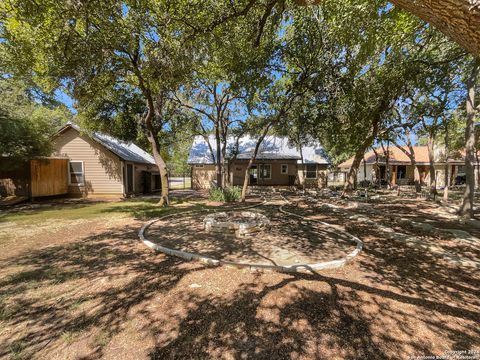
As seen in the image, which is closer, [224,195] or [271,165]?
[224,195]

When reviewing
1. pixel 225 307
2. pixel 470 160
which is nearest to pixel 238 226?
pixel 225 307

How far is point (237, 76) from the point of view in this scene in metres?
9.62

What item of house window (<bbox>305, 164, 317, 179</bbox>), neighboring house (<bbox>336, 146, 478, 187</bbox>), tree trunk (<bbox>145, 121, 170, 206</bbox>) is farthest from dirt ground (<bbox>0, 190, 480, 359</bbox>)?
neighboring house (<bbox>336, 146, 478, 187</bbox>)

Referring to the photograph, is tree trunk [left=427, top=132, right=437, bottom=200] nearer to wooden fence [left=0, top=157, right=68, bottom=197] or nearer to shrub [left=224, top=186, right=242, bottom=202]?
shrub [left=224, top=186, right=242, bottom=202]

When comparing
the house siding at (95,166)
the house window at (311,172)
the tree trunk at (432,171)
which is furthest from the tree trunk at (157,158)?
the tree trunk at (432,171)

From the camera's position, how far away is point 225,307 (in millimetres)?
3219

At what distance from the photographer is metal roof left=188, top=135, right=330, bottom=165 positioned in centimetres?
2345

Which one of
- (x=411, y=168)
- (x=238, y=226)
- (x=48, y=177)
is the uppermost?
(x=411, y=168)

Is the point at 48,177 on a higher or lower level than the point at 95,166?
lower

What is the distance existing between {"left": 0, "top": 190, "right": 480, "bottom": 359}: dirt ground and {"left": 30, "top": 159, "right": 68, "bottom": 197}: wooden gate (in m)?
10.5

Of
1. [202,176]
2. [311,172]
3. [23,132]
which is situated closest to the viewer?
[23,132]

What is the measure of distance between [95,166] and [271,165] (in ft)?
53.7

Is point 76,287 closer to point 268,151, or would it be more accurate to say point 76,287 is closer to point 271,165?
point 271,165

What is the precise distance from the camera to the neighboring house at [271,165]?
23422 mm
